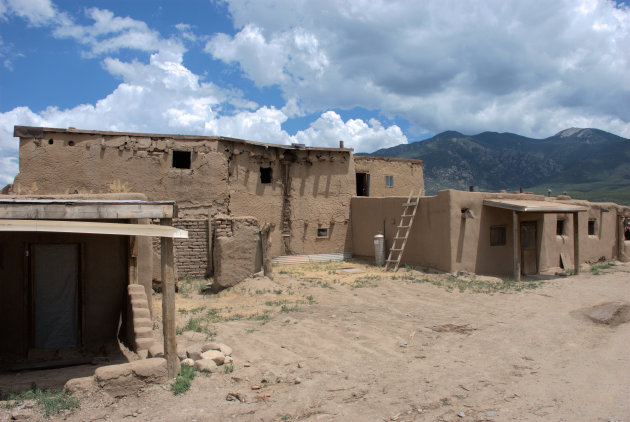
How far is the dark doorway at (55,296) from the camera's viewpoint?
277 inches

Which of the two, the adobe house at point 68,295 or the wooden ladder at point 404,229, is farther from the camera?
the wooden ladder at point 404,229

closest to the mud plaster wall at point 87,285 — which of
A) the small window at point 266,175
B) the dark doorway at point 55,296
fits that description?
the dark doorway at point 55,296

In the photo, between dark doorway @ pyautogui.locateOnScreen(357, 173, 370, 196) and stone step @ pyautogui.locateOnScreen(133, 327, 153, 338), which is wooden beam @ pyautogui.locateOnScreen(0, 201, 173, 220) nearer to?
stone step @ pyautogui.locateOnScreen(133, 327, 153, 338)

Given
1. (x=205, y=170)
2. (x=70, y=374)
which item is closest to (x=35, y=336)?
(x=70, y=374)

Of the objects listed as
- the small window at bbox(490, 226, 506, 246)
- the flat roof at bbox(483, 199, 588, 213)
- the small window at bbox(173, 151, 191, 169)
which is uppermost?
the small window at bbox(173, 151, 191, 169)

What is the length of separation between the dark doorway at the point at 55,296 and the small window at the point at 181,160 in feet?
27.1

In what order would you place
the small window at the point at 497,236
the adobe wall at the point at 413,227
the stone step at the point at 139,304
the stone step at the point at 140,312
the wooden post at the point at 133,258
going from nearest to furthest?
1. the stone step at the point at 140,312
2. the stone step at the point at 139,304
3. the wooden post at the point at 133,258
4. the adobe wall at the point at 413,227
5. the small window at the point at 497,236

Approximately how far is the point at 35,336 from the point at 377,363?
17.6ft

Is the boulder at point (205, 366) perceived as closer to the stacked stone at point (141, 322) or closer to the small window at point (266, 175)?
the stacked stone at point (141, 322)

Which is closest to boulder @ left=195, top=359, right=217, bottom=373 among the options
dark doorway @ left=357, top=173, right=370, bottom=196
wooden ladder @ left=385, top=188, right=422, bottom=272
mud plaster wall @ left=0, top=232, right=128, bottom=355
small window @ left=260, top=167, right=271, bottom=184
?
mud plaster wall @ left=0, top=232, right=128, bottom=355

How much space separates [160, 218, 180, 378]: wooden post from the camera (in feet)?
17.8

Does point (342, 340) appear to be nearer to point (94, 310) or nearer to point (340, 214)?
point (94, 310)

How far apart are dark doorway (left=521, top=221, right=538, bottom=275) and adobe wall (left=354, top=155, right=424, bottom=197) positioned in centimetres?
533

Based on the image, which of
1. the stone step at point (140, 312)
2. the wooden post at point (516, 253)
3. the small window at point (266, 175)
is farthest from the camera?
the small window at point (266, 175)
